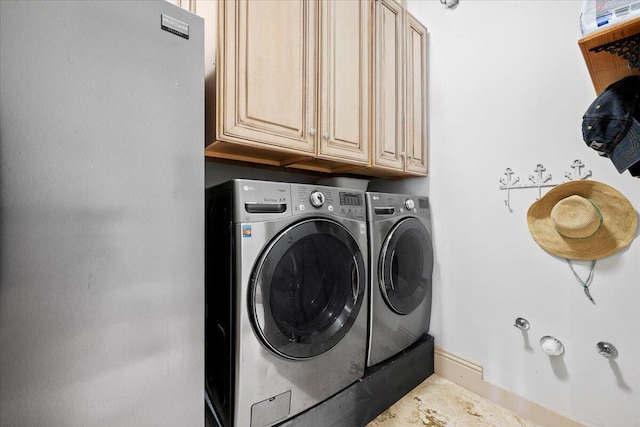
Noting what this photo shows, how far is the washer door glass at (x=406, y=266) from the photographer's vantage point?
1.51 meters

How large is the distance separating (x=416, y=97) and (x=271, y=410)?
6.18ft

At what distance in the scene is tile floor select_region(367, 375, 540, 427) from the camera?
140 centimetres

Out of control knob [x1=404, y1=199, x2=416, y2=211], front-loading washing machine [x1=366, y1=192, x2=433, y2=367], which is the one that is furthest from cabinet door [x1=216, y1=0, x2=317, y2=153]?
control knob [x1=404, y1=199, x2=416, y2=211]

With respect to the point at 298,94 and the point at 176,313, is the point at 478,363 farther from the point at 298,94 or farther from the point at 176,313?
the point at 298,94

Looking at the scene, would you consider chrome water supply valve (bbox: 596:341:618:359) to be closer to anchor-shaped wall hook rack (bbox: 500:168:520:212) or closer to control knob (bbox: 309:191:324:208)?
anchor-shaped wall hook rack (bbox: 500:168:520:212)

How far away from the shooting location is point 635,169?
93 centimetres

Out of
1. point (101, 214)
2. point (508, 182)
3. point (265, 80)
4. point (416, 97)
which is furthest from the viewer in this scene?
point (416, 97)

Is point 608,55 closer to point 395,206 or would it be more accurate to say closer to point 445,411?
point 395,206

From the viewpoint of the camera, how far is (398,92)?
5.71 ft

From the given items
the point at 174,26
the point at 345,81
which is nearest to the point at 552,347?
the point at 345,81

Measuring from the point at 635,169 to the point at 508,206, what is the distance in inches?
24.7

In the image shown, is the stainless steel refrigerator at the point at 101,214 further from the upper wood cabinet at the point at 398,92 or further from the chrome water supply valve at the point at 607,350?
the chrome water supply valve at the point at 607,350

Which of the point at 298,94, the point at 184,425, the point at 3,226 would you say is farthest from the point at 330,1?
the point at 184,425

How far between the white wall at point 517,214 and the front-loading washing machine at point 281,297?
2.45 ft
